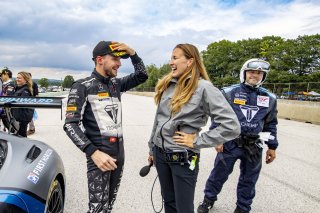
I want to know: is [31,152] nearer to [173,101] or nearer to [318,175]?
[173,101]

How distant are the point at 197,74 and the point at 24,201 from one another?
5.23 ft

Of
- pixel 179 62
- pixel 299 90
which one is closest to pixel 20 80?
pixel 179 62

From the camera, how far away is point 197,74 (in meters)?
2.36

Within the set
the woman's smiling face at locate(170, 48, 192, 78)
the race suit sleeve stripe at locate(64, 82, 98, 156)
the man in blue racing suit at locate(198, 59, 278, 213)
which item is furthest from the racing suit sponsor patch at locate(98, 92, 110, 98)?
the man in blue racing suit at locate(198, 59, 278, 213)

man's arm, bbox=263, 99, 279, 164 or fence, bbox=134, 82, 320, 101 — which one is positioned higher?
man's arm, bbox=263, 99, 279, 164

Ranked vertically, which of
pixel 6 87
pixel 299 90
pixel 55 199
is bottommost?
pixel 299 90

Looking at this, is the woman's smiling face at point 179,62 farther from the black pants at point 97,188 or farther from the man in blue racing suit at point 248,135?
the man in blue racing suit at point 248,135

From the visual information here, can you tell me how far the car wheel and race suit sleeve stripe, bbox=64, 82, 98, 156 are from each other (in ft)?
1.88

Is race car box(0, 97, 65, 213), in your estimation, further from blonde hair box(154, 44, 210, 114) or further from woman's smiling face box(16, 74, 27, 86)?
woman's smiling face box(16, 74, 27, 86)

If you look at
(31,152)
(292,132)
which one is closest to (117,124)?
(31,152)

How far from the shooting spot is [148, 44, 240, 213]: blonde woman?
7.41 feet

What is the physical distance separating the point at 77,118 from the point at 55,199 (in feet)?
2.91

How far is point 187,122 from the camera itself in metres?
2.29

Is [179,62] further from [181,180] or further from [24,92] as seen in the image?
[24,92]
